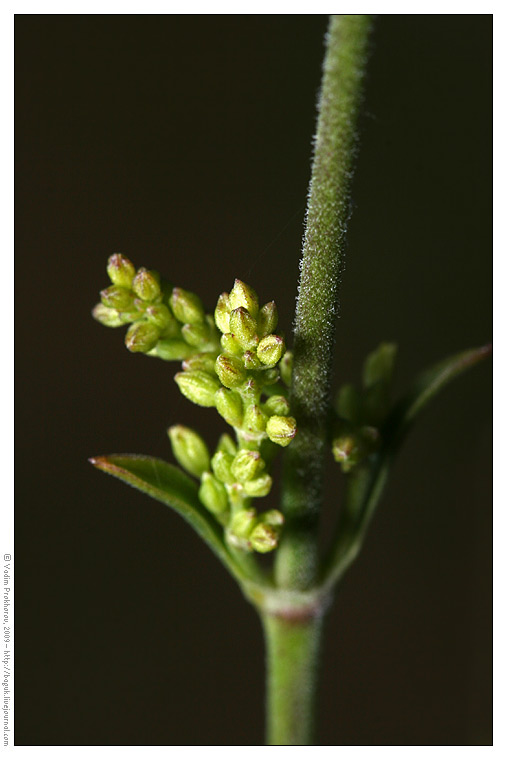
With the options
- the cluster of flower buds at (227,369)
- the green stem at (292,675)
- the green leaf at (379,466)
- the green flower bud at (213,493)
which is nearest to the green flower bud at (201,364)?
the cluster of flower buds at (227,369)

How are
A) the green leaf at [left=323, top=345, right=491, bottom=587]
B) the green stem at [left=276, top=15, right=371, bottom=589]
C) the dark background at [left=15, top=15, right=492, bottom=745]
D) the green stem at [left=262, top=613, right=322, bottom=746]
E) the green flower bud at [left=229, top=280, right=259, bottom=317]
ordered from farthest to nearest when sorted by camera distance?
the dark background at [left=15, top=15, right=492, bottom=745]
the green stem at [left=262, top=613, right=322, bottom=746]
the green leaf at [left=323, top=345, right=491, bottom=587]
the green flower bud at [left=229, top=280, right=259, bottom=317]
the green stem at [left=276, top=15, right=371, bottom=589]

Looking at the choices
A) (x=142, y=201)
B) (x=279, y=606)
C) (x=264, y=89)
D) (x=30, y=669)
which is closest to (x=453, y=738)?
(x=30, y=669)

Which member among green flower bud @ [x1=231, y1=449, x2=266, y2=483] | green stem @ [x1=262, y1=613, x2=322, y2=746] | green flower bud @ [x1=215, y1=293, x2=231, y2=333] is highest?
green flower bud @ [x1=215, y1=293, x2=231, y2=333]

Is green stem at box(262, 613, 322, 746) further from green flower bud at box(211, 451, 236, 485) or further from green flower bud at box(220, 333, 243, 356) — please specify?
green flower bud at box(220, 333, 243, 356)

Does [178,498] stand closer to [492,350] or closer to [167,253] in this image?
[492,350]

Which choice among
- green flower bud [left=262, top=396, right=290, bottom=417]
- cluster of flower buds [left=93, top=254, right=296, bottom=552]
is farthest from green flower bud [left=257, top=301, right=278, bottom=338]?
green flower bud [left=262, top=396, right=290, bottom=417]

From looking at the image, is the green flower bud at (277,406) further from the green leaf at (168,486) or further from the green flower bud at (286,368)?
the green leaf at (168,486)

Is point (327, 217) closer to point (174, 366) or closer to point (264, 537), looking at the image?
point (264, 537)

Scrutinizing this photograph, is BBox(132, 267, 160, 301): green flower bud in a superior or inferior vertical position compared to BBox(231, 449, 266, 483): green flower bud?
superior

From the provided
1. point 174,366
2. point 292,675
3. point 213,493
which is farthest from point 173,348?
point 174,366
